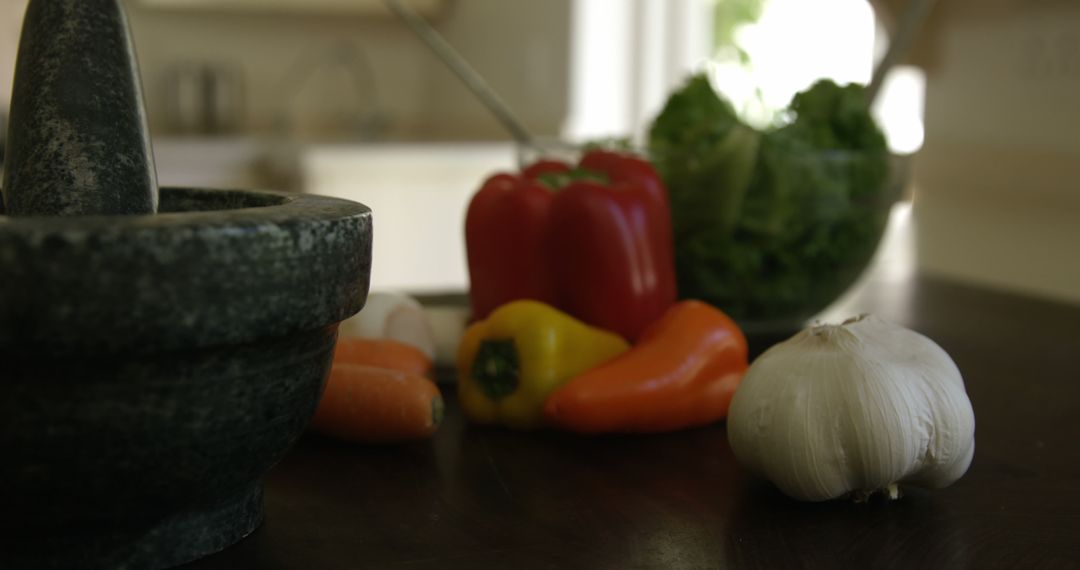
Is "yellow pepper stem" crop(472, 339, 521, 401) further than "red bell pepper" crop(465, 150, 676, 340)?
No

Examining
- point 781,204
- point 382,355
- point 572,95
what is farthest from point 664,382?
point 572,95

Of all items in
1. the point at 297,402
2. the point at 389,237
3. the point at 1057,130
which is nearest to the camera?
the point at 297,402

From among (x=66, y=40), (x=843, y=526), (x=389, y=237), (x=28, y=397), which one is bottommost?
(x=389, y=237)

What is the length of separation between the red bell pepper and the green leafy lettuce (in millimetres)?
66

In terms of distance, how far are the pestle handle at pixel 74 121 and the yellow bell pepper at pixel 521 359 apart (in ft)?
1.09

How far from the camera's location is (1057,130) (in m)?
1.78

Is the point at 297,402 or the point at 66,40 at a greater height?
the point at 66,40

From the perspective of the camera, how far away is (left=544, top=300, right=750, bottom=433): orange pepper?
0.79 m

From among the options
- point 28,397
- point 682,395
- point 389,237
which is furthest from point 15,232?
point 389,237

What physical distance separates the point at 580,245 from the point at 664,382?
22cm

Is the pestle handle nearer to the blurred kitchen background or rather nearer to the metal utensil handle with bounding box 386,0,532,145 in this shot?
the metal utensil handle with bounding box 386,0,532,145

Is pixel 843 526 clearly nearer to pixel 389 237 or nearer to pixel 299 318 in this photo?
pixel 299 318

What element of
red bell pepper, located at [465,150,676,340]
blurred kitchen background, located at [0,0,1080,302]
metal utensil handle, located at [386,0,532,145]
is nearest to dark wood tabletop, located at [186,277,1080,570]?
red bell pepper, located at [465,150,676,340]

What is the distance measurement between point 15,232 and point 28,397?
71mm
